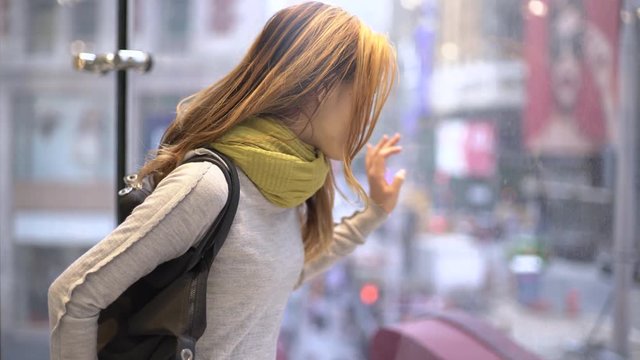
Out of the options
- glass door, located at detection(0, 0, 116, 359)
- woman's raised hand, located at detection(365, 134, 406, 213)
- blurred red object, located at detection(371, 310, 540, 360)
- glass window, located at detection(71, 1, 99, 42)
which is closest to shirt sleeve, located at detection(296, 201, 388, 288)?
woman's raised hand, located at detection(365, 134, 406, 213)

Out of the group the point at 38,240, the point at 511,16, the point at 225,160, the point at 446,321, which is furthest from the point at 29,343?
the point at 511,16

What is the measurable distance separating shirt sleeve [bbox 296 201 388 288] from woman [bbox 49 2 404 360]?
5.6 inches

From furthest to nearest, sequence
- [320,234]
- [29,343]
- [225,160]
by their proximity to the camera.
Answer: [29,343] → [320,234] → [225,160]

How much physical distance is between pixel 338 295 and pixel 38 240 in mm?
1002

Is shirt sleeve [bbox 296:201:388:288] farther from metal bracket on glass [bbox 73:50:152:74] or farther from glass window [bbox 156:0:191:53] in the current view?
glass window [bbox 156:0:191:53]

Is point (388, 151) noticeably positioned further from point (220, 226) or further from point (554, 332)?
point (554, 332)

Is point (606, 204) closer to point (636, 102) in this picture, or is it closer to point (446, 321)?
point (636, 102)

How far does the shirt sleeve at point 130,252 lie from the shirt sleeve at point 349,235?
1.06 ft

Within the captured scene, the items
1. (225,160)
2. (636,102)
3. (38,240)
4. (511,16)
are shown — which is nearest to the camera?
(225,160)

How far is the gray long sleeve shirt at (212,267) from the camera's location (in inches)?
31.0

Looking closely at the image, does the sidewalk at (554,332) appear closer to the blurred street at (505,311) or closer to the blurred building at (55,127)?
the blurred street at (505,311)

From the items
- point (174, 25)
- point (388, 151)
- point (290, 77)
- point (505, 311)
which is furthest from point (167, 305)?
point (174, 25)

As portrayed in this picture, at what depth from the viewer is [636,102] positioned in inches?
46.1

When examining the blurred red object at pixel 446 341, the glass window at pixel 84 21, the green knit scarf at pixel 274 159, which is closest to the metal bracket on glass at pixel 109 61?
the green knit scarf at pixel 274 159
